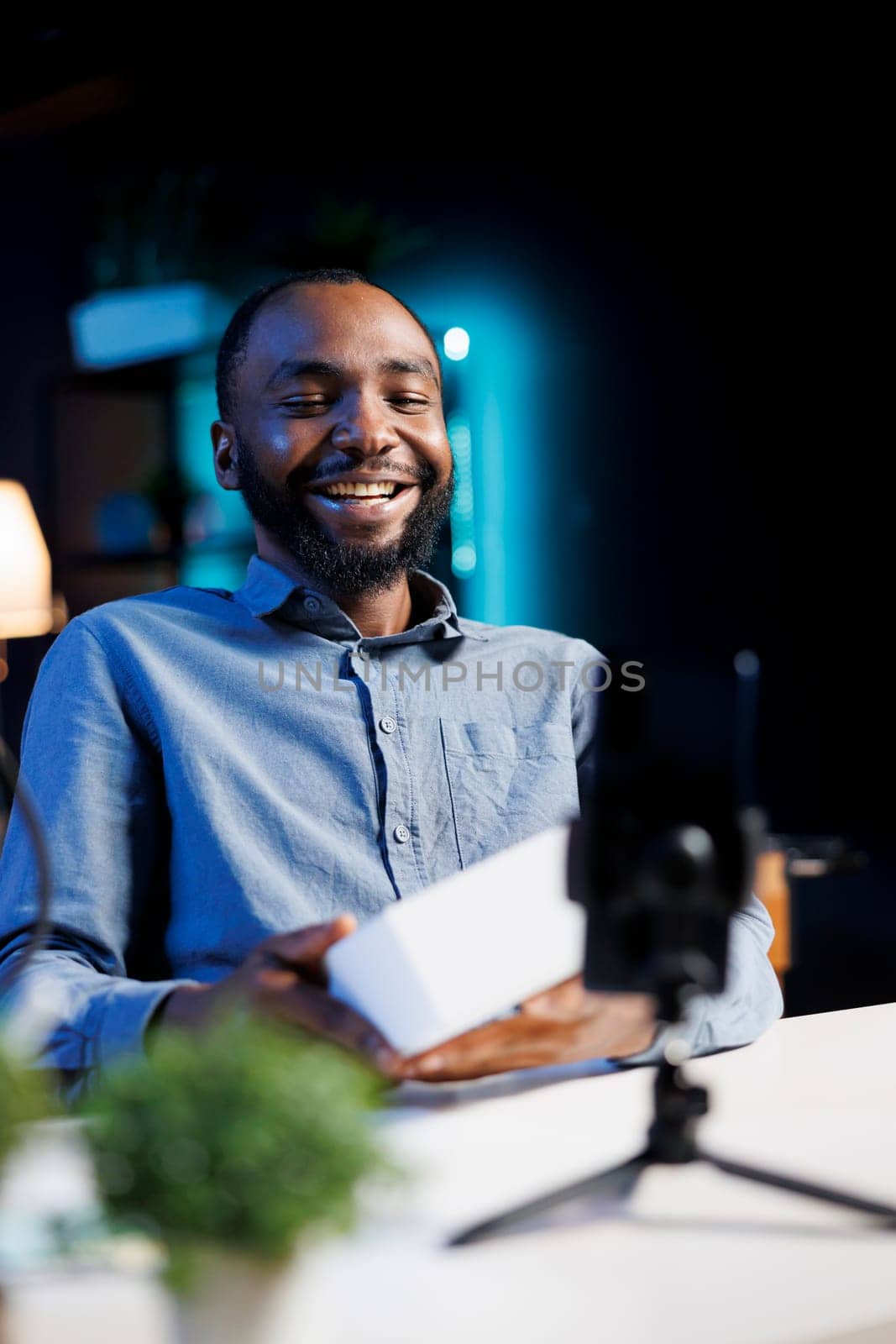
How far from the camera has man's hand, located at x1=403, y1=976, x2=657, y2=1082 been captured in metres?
0.99

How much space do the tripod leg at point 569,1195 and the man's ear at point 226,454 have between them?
1.06m

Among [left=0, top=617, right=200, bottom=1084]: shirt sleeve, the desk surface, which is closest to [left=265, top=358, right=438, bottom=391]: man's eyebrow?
[left=0, top=617, right=200, bottom=1084]: shirt sleeve

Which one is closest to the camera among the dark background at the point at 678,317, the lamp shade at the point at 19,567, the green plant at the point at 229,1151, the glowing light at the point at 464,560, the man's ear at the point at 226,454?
the green plant at the point at 229,1151

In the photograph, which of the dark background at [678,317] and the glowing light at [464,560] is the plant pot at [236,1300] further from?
the glowing light at [464,560]

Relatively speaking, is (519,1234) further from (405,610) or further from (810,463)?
(810,463)

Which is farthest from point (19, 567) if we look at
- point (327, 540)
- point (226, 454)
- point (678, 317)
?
point (327, 540)

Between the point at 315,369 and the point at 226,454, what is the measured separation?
0.62ft

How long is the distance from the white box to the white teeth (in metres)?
0.77

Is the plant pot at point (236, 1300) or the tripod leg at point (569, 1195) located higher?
the plant pot at point (236, 1300)

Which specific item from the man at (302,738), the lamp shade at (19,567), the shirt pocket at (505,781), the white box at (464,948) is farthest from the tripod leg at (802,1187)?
the lamp shade at (19,567)

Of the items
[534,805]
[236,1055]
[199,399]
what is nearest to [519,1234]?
[236,1055]

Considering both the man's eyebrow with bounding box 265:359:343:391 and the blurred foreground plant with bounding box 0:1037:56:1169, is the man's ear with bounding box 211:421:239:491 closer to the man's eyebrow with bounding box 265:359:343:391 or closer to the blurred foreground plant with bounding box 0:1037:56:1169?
the man's eyebrow with bounding box 265:359:343:391

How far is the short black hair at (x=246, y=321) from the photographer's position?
5.23 ft

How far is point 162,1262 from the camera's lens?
0.49 m
